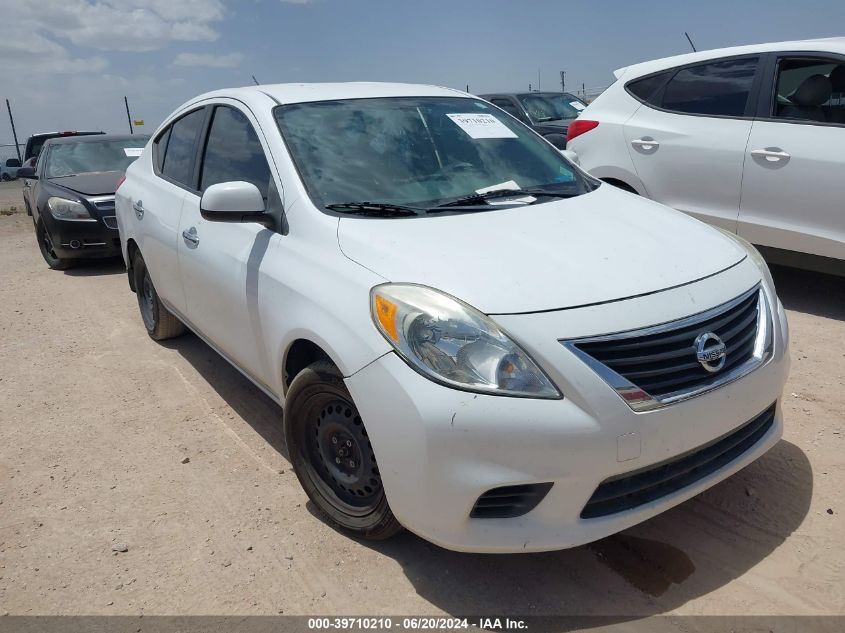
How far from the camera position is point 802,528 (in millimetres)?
2703

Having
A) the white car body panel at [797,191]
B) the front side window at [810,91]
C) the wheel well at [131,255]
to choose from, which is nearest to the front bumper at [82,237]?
the wheel well at [131,255]

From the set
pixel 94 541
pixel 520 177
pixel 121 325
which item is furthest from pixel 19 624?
pixel 121 325

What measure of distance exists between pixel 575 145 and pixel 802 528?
4332mm

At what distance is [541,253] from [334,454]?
1.10m

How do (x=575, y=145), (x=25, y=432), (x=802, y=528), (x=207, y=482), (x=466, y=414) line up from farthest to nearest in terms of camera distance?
(x=575, y=145), (x=25, y=432), (x=207, y=482), (x=802, y=528), (x=466, y=414)

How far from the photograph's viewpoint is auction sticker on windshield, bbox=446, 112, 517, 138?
3584 millimetres

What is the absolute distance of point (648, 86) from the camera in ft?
19.3

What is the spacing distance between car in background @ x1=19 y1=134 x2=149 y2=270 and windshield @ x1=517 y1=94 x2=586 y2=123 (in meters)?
6.15

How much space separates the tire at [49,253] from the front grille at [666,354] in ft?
26.0

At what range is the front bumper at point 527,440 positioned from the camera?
83.8 inches

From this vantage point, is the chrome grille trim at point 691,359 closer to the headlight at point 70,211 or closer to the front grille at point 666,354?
the front grille at point 666,354

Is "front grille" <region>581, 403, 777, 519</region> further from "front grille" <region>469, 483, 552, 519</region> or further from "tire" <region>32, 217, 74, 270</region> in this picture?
"tire" <region>32, 217, 74, 270</region>

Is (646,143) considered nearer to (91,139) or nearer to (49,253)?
(49,253)

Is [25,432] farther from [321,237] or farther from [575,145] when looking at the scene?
[575,145]
